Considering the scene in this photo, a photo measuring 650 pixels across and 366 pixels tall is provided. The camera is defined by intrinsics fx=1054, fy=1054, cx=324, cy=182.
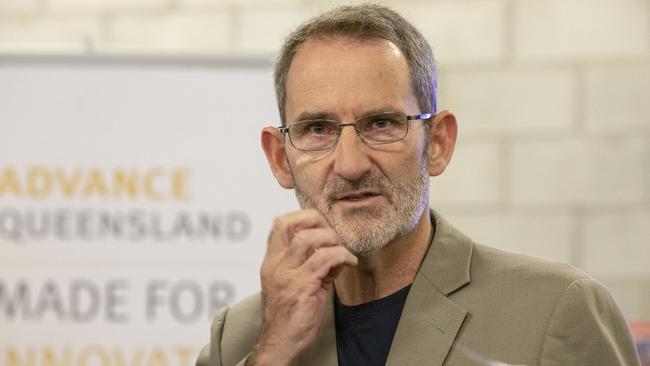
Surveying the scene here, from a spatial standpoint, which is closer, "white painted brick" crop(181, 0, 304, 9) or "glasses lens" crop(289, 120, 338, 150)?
"glasses lens" crop(289, 120, 338, 150)

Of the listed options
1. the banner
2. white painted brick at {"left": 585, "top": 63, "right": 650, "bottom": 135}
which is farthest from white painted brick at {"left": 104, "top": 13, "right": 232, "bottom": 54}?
white painted brick at {"left": 585, "top": 63, "right": 650, "bottom": 135}

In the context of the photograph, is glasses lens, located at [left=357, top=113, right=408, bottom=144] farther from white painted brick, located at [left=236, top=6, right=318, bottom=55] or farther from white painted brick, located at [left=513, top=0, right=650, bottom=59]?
white painted brick, located at [left=236, top=6, right=318, bottom=55]

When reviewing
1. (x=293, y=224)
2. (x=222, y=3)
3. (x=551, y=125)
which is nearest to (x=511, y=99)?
(x=551, y=125)

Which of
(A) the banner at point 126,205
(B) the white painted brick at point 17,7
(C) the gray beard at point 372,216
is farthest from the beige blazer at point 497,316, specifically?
(B) the white painted brick at point 17,7

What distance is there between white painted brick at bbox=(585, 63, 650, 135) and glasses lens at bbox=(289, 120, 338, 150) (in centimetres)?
172

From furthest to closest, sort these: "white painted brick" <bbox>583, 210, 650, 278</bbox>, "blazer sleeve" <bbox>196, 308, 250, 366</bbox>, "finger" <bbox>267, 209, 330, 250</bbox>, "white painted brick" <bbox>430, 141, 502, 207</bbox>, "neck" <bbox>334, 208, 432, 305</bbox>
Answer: "white painted brick" <bbox>430, 141, 502, 207</bbox> → "white painted brick" <bbox>583, 210, 650, 278</bbox> → "blazer sleeve" <bbox>196, 308, 250, 366</bbox> → "neck" <bbox>334, 208, 432, 305</bbox> → "finger" <bbox>267, 209, 330, 250</bbox>

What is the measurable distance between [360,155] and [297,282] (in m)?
0.24

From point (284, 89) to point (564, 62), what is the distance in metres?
1.66

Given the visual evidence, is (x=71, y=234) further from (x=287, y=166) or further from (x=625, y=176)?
(x=625, y=176)

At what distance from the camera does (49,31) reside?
12.9 ft

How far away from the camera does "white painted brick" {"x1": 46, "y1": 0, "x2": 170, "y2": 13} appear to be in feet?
12.7

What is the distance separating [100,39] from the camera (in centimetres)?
388

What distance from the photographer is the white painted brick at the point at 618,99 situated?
132 inches

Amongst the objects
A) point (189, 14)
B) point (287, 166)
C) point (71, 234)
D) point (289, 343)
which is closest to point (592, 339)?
point (289, 343)
